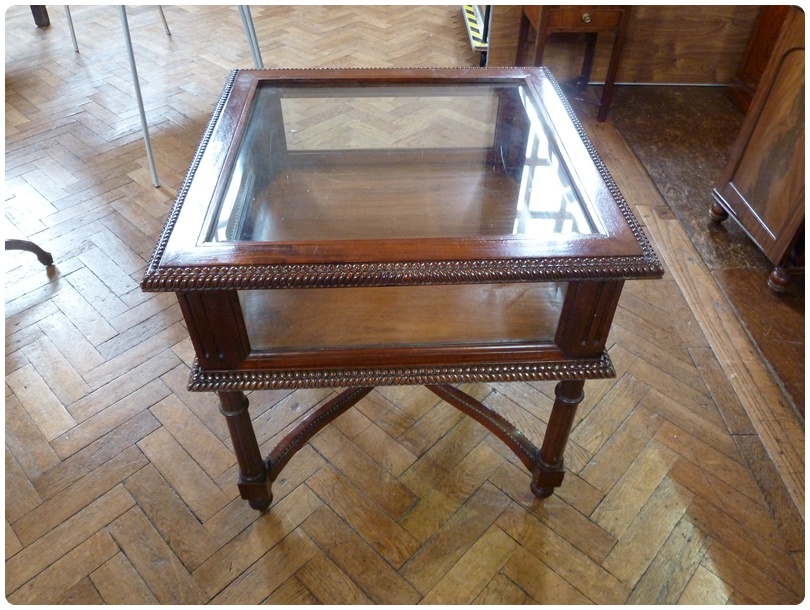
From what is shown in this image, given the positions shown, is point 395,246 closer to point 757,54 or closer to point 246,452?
point 246,452

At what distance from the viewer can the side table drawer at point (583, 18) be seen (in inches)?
77.9

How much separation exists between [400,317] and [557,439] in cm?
35

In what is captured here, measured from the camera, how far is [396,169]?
1.13 metres

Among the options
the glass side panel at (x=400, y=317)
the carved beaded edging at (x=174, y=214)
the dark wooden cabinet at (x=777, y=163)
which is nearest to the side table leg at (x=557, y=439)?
the glass side panel at (x=400, y=317)

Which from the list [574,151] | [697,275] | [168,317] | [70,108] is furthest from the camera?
[70,108]

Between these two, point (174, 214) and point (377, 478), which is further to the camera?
Answer: point (377, 478)

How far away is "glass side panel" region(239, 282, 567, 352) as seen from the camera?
85 centimetres

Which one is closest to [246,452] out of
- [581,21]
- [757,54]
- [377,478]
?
[377,478]

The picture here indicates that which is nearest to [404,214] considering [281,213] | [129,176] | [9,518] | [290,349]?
[281,213]

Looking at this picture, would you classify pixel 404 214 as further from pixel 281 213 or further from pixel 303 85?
pixel 303 85

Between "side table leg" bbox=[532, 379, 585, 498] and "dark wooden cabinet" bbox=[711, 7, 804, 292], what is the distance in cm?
Result: 88

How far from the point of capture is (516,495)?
1.11 metres

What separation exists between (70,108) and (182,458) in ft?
5.72

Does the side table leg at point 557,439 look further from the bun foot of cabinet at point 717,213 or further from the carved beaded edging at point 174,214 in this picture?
the bun foot of cabinet at point 717,213
